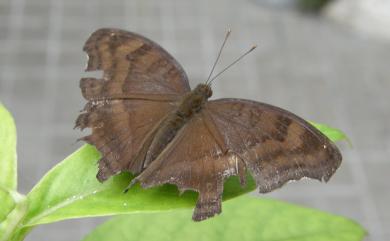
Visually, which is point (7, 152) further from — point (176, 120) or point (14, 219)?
point (176, 120)

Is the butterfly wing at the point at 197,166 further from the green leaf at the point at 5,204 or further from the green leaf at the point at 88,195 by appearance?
the green leaf at the point at 5,204

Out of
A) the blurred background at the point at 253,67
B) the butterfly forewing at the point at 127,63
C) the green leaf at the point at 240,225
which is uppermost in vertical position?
the butterfly forewing at the point at 127,63

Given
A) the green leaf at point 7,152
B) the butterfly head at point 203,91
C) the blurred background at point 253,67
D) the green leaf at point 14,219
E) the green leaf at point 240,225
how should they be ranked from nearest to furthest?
the green leaf at point 14,219
the green leaf at point 7,152
the green leaf at point 240,225
the butterfly head at point 203,91
the blurred background at point 253,67

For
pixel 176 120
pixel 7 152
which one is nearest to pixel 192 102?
pixel 176 120

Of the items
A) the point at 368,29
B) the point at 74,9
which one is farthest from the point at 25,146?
Result: the point at 368,29

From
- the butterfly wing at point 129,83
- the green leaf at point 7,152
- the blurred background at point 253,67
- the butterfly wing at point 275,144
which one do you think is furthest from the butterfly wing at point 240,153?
the blurred background at point 253,67

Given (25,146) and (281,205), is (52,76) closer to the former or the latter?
(25,146)

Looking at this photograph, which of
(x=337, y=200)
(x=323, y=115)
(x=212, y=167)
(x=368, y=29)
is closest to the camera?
(x=212, y=167)
